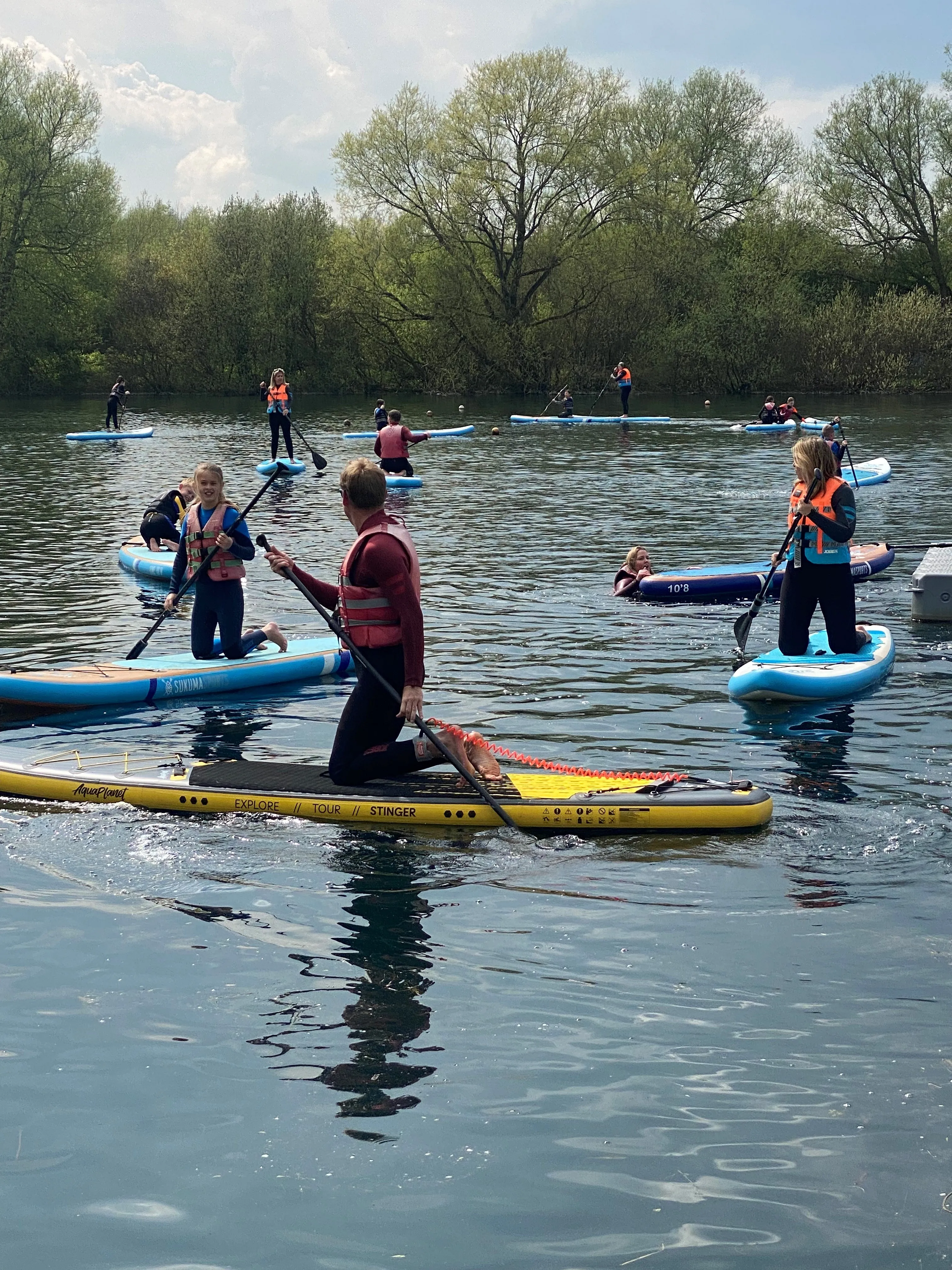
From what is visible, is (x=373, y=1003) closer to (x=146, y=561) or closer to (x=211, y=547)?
(x=211, y=547)

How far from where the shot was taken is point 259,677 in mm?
11461

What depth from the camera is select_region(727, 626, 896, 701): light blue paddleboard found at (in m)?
10.4

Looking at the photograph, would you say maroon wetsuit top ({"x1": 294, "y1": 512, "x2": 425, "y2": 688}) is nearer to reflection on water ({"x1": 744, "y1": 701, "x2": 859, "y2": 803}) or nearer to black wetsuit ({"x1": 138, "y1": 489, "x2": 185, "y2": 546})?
reflection on water ({"x1": 744, "y1": 701, "x2": 859, "y2": 803})

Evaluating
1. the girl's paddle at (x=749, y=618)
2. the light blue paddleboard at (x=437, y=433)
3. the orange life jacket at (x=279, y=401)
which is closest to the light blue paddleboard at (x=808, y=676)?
the girl's paddle at (x=749, y=618)

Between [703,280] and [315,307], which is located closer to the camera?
[703,280]

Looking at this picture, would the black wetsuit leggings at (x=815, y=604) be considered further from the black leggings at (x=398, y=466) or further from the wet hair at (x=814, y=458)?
the black leggings at (x=398, y=466)

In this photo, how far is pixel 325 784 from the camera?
26.5 ft

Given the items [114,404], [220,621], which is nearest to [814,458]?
[220,621]

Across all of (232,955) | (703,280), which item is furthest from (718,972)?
(703,280)

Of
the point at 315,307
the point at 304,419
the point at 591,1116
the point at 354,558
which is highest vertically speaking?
the point at 315,307

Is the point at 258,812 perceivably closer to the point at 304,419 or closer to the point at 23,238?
the point at 304,419

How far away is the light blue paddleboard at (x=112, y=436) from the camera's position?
3703 centimetres

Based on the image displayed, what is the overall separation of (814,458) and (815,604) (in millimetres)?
1336

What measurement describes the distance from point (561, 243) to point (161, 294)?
65.4ft
